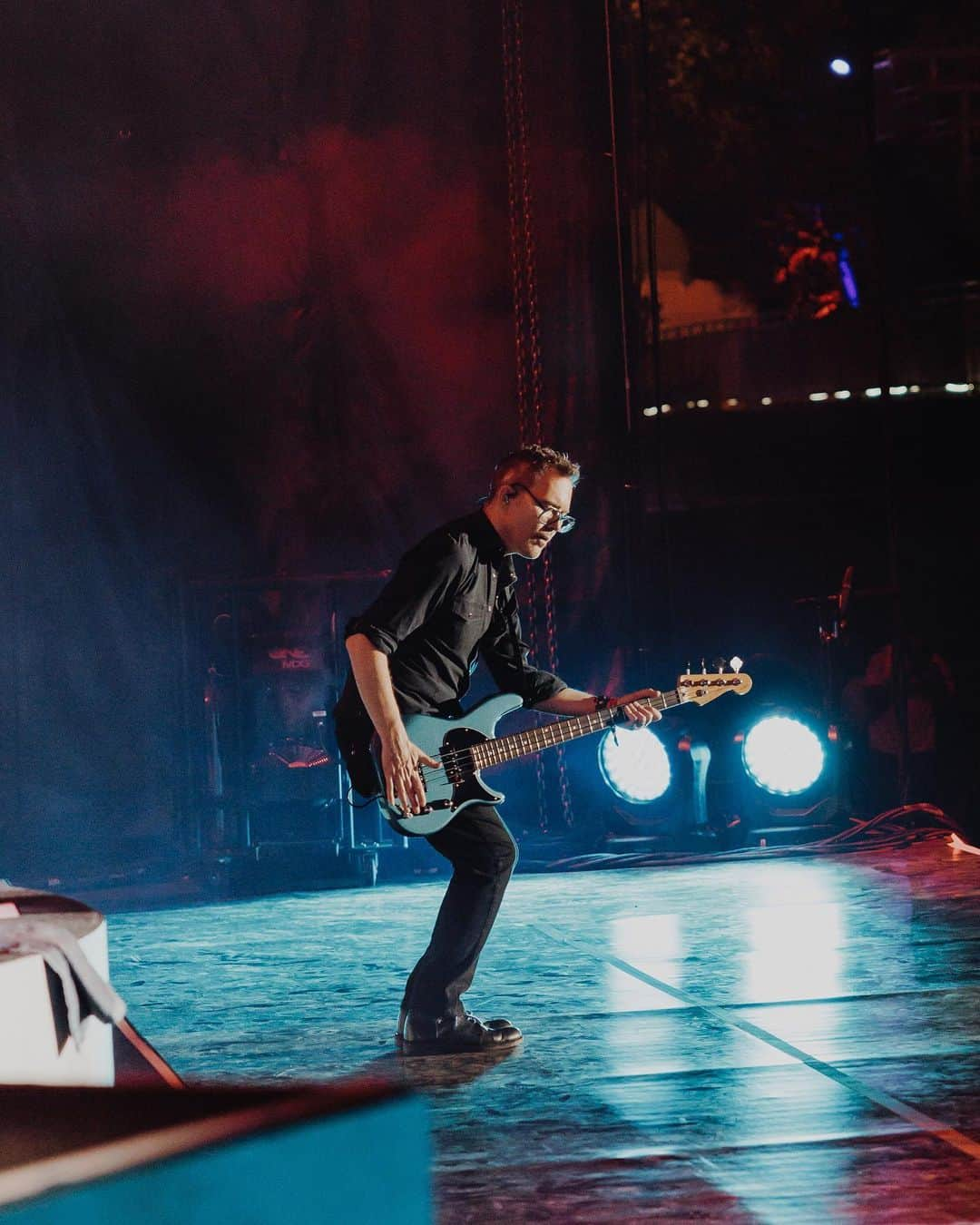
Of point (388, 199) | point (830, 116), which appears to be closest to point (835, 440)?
point (830, 116)

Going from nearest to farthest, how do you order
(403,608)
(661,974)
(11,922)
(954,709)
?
1. (11,922)
2. (403,608)
3. (661,974)
4. (954,709)

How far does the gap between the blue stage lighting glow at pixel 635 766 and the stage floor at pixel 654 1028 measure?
71 cm

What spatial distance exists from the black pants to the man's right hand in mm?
175

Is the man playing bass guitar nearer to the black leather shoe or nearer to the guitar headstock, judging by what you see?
the black leather shoe

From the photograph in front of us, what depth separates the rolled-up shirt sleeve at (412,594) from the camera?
375 cm

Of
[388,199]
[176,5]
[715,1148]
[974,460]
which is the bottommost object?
[715,1148]

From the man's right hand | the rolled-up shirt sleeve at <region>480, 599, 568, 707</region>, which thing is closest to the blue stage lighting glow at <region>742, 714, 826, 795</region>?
the rolled-up shirt sleeve at <region>480, 599, 568, 707</region>

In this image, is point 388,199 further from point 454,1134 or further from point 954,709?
point 454,1134

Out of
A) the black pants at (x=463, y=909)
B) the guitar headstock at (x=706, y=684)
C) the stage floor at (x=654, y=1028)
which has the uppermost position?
the guitar headstock at (x=706, y=684)

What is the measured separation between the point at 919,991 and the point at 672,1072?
44.1 inches

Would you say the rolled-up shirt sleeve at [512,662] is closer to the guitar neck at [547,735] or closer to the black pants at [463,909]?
the guitar neck at [547,735]

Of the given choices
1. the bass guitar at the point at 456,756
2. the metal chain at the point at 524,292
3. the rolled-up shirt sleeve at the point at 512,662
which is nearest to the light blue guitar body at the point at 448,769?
the bass guitar at the point at 456,756

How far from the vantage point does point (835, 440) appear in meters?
9.88

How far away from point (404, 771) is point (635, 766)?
4.07 m
